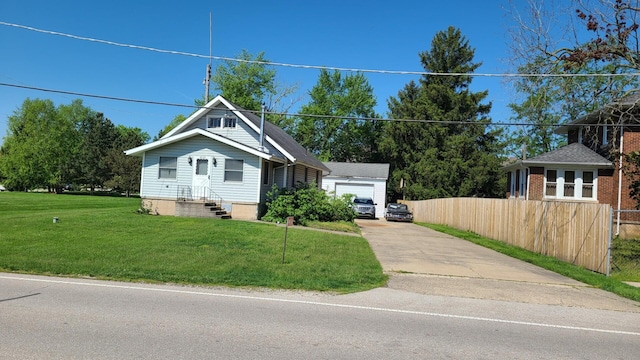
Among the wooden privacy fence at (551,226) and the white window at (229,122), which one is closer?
the wooden privacy fence at (551,226)

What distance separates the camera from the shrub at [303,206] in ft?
68.3

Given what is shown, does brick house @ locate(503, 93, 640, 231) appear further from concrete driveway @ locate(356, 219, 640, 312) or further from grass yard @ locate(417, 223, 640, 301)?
concrete driveway @ locate(356, 219, 640, 312)

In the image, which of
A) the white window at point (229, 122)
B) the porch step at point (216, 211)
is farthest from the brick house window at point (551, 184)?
the porch step at point (216, 211)

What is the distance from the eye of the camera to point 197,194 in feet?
71.3

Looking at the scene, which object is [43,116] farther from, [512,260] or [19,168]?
[512,260]

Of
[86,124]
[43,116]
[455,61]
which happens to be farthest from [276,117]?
[86,124]

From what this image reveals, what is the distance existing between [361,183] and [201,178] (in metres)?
21.2

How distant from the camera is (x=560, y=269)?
1227cm

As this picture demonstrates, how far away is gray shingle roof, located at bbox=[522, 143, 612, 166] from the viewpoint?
1023 inches

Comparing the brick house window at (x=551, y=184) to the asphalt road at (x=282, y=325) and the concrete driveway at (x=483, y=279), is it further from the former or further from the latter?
the asphalt road at (x=282, y=325)

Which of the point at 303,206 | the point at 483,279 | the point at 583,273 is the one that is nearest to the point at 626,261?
the point at 583,273

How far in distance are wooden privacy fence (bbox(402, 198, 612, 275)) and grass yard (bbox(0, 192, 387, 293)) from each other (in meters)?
6.13

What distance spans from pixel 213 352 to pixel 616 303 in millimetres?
7823

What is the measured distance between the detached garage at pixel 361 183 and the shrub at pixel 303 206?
1633 cm
